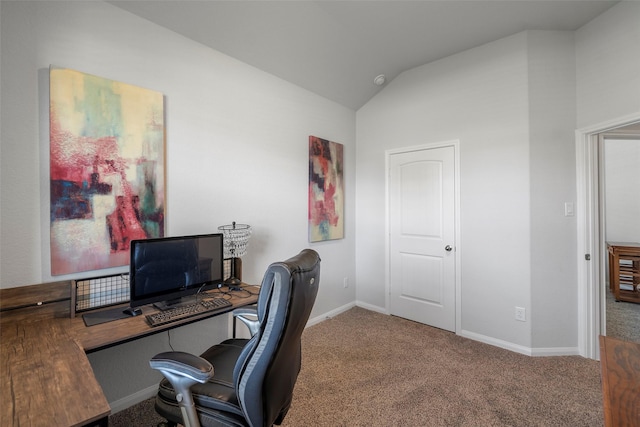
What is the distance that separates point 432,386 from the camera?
2.05 metres

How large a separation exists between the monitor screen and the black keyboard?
0.13 m

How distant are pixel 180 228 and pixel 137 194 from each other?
1.20 ft

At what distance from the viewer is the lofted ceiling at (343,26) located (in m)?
2.05

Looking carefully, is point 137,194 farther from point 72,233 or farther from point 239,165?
point 239,165

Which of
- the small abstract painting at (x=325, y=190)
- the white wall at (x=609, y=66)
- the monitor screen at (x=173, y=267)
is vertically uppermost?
the white wall at (x=609, y=66)

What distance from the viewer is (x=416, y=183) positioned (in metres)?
3.22

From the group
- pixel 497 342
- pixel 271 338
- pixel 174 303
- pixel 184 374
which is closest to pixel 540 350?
pixel 497 342

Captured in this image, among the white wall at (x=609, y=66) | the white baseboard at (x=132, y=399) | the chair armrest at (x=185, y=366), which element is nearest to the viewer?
the chair armrest at (x=185, y=366)

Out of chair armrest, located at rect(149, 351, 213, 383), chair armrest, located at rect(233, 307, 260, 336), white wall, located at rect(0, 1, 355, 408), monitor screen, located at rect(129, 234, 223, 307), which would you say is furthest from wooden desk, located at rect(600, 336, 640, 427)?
white wall, located at rect(0, 1, 355, 408)

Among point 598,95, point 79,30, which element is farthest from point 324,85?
point 598,95

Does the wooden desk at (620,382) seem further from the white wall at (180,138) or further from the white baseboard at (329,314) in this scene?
the white baseboard at (329,314)

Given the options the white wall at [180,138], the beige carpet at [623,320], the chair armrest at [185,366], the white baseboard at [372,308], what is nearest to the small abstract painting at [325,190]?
the white wall at [180,138]

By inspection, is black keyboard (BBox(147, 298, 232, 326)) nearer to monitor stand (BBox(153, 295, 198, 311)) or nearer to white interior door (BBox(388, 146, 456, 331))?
monitor stand (BBox(153, 295, 198, 311))

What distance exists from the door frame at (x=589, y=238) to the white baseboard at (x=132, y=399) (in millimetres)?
3480
